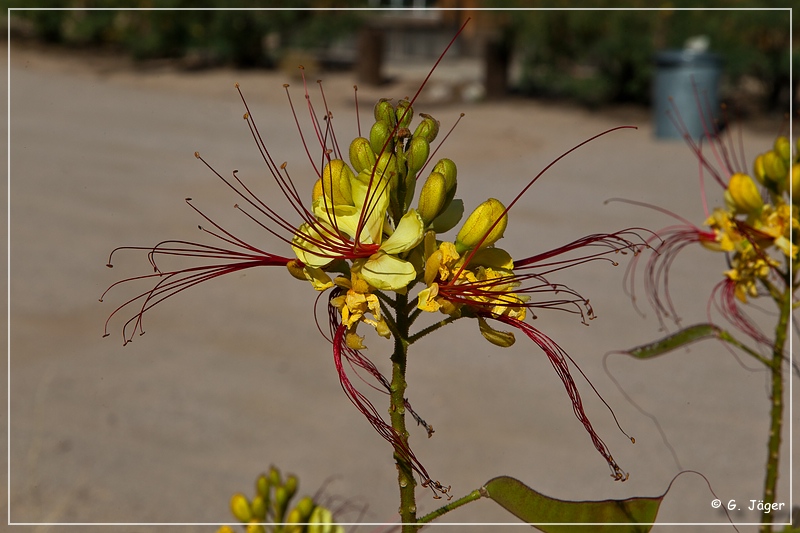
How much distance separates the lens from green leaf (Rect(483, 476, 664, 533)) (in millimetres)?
919

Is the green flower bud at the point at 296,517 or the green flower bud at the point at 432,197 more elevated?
the green flower bud at the point at 432,197

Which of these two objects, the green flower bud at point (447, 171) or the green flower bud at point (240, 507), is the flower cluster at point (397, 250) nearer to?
the green flower bud at point (447, 171)

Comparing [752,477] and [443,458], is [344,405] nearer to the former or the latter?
[443,458]

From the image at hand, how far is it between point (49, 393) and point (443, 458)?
72.4 inches

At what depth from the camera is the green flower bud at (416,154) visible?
36.2 inches

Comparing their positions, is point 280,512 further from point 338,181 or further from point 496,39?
point 496,39

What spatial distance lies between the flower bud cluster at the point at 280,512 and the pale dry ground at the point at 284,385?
1052 millimetres

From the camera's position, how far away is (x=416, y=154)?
0.93 metres

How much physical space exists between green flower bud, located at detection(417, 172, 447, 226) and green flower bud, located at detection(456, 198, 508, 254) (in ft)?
0.13

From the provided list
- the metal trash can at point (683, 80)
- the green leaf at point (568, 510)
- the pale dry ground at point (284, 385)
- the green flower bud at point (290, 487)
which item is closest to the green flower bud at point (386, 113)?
the green leaf at point (568, 510)

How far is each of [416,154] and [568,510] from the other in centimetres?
38

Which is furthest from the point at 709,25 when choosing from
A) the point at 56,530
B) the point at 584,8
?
the point at 56,530

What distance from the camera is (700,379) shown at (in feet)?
14.2

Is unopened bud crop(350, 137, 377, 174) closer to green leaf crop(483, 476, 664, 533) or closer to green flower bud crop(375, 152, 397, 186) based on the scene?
green flower bud crop(375, 152, 397, 186)
